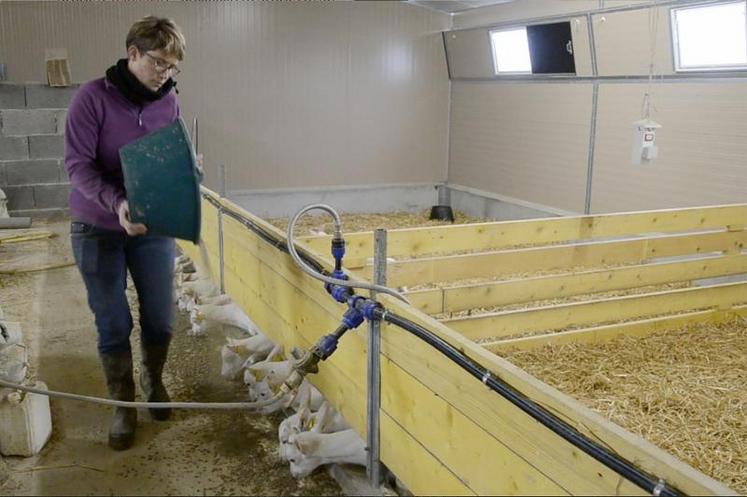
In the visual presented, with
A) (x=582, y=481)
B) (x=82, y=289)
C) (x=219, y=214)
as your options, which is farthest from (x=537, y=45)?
(x=582, y=481)

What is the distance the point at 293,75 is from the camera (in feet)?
24.4

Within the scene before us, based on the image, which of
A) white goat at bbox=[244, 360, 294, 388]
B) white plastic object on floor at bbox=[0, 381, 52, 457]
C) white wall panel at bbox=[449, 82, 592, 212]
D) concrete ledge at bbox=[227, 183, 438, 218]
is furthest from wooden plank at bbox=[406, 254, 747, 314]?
concrete ledge at bbox=[227, 183, 438, 218]

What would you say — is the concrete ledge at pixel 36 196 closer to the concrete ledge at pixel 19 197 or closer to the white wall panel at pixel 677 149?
the concrete ledge at pixel 19 197

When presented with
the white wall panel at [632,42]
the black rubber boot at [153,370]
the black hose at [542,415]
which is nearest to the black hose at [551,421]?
the black hose at [542,415]

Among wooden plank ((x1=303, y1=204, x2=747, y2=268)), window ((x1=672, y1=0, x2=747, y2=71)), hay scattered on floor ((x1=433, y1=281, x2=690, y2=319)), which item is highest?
window ((x1=672, y1=0, x2=747, y2=71))

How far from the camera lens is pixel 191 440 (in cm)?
244

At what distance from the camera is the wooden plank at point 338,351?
144 centimetres

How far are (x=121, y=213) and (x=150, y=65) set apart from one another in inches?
19.3

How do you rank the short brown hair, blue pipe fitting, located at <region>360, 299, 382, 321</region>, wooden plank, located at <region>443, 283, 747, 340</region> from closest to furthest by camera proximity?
blue pipe fitting, located at <region>360, 299, 382, 321</region>
the short brown hair
wooden plank, located at <region>443, 283, 747, 340</region>

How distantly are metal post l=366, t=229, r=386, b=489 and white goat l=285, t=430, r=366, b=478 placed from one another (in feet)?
Answer: 0.36

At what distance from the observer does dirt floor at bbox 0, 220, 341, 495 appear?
2.16 m

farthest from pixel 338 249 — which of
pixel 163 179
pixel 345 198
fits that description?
pixel 345 198

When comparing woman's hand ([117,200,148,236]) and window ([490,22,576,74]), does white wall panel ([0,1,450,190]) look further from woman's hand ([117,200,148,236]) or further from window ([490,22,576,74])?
woman's hand ([117,200,148,236])

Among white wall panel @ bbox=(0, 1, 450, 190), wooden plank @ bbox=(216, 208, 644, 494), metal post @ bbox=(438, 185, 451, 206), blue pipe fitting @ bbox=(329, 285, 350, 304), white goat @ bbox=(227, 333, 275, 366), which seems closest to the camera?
wooden plank @ bbox=(216, 208, 644, 494)
